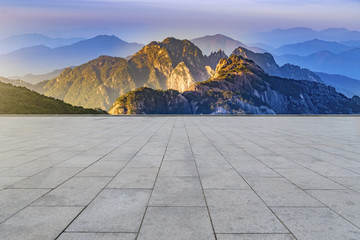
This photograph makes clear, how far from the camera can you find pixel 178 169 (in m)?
6.93

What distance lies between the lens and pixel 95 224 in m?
3.82

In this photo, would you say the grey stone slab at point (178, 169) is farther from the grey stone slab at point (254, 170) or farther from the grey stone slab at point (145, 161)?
the grey stone slab at point (254, 170)

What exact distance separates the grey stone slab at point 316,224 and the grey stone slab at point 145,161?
3.90m

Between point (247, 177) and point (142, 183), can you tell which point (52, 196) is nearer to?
point (142, 183)

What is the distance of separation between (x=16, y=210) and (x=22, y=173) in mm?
2559

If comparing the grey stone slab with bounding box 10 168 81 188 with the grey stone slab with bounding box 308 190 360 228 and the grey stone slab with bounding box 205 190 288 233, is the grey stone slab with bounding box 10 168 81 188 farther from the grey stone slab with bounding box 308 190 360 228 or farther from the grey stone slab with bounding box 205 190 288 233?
the grey stone slab with bounding box 308 190 360 228

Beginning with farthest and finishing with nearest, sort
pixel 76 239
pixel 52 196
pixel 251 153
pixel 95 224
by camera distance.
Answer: pixel 251 153
pixel 52 196
pixel 95 224
pixel 76 239

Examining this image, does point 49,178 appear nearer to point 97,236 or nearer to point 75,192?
point 75,192

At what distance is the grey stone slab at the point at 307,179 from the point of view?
563 centimetres

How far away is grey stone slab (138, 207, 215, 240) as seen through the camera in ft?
11.5

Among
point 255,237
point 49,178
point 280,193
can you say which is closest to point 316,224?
point 255,237

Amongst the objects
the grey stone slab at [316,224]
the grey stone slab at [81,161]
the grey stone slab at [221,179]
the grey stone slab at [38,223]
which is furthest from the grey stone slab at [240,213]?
the grey stone slab at [81,161]

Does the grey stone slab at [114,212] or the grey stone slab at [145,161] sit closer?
the grey stone slab at [114,212]

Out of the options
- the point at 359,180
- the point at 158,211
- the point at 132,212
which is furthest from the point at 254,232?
the point at 359,180
